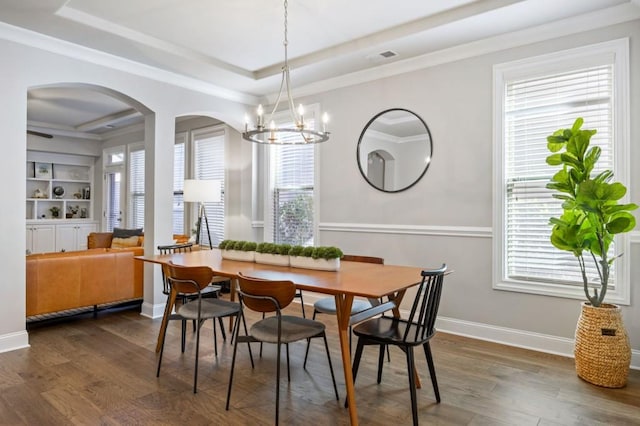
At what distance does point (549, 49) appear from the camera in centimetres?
344

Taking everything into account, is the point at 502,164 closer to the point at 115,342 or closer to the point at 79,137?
the point at 115,342

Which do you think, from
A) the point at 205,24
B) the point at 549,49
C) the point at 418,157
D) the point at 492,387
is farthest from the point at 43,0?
the point at 492,387

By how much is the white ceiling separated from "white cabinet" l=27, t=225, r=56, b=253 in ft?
18.3

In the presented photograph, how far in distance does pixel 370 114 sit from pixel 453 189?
1.30 metres

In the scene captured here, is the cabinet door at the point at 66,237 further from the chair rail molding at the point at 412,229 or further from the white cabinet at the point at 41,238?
the chair rail molding at the point at 412,229

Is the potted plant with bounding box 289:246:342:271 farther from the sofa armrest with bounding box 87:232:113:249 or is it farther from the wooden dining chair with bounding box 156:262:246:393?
the sofa armrest with bounding box 87:232:113:249

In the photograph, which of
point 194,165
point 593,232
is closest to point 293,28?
point 593,232

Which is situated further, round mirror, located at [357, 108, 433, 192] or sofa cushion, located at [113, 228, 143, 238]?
sofa cushion, located at [113, 228, 143, 238]

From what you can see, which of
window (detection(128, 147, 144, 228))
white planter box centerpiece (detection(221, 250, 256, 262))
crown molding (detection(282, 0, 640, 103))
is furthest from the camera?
window (detection(128, 147, 144, 228))

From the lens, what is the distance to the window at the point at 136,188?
769 centimetres

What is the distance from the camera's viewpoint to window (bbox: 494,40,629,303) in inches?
124

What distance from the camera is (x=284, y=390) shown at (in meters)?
2.71

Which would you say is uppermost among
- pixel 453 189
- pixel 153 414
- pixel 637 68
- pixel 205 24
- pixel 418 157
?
pixel 205 24

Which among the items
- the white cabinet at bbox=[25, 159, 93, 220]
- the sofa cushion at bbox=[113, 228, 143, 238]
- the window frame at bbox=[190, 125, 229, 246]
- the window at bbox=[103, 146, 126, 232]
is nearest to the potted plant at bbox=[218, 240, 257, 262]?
the window frame at bbox=[190, 125, 229, 246]
